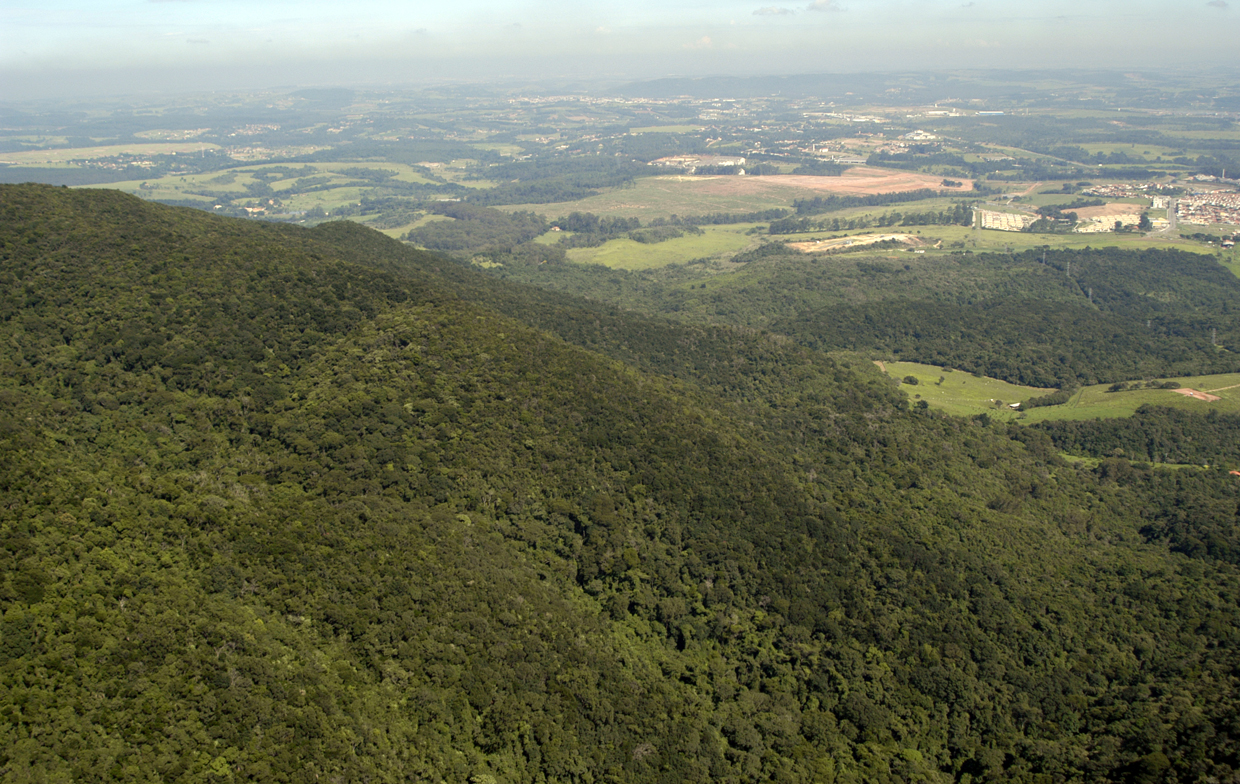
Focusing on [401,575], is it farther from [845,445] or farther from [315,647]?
[845,445]

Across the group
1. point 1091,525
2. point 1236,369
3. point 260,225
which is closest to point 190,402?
point 260,225

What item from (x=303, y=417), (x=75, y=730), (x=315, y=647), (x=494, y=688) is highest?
(x=303, y=417)

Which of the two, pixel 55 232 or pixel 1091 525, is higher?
pixel 55 232

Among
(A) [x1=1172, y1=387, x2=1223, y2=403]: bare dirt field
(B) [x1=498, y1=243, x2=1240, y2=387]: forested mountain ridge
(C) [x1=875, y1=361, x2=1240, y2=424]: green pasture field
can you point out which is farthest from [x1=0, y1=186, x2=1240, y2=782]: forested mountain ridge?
(B) [x1=498, y1=243, x2=1240, y2=387]: forested mountain ridge

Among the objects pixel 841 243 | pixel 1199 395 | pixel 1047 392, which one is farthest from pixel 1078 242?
pixel 1199 395

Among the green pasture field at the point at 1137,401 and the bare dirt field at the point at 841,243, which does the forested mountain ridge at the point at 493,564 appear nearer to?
the green pasture field at the point at 1137,401

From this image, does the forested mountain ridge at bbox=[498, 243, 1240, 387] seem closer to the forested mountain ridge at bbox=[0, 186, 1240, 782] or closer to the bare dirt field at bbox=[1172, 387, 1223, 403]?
the bare dirt field at bbox=[1172, 387, 1223, 403]

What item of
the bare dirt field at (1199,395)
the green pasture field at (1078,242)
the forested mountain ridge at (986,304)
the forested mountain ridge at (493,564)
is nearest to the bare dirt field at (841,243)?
the forested mountain ridge at (986,304)
